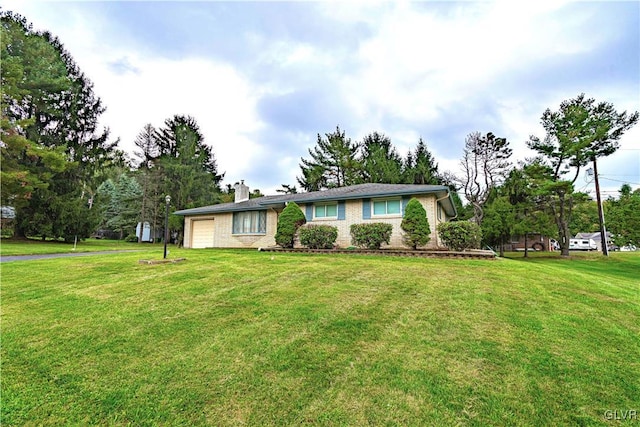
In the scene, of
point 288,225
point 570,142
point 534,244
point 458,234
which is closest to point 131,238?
point 288,225

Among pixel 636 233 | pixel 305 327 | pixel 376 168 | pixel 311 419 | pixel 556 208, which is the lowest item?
pixel 311 419

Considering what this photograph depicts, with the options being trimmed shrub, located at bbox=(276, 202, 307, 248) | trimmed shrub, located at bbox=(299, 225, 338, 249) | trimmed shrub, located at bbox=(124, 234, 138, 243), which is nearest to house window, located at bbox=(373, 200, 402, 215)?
trimmed shrub, located at bbox=(299, 225, 338, 249)

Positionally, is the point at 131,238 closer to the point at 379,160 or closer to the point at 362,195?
the point at 379,160

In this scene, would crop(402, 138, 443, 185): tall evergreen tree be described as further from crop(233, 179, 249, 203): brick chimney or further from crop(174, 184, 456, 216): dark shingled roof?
crop(233, 179, 249, 203): brick chimney

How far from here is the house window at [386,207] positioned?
12844 millimetres

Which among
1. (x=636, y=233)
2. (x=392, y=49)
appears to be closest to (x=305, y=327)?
(x=392, y=49)

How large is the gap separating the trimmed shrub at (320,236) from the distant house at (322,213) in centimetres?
87

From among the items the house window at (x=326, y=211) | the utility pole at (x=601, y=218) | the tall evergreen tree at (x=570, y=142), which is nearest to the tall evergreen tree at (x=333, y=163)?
the tall evergreen tree at (x=570, y=142)

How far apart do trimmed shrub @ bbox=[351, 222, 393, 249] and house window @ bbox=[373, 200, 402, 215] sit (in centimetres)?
92

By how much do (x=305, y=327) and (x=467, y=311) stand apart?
2.50m

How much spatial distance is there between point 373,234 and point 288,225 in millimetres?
4059

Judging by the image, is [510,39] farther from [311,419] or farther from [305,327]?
[311,419]

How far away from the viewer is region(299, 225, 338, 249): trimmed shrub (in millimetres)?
12930

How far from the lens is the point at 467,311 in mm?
4418
